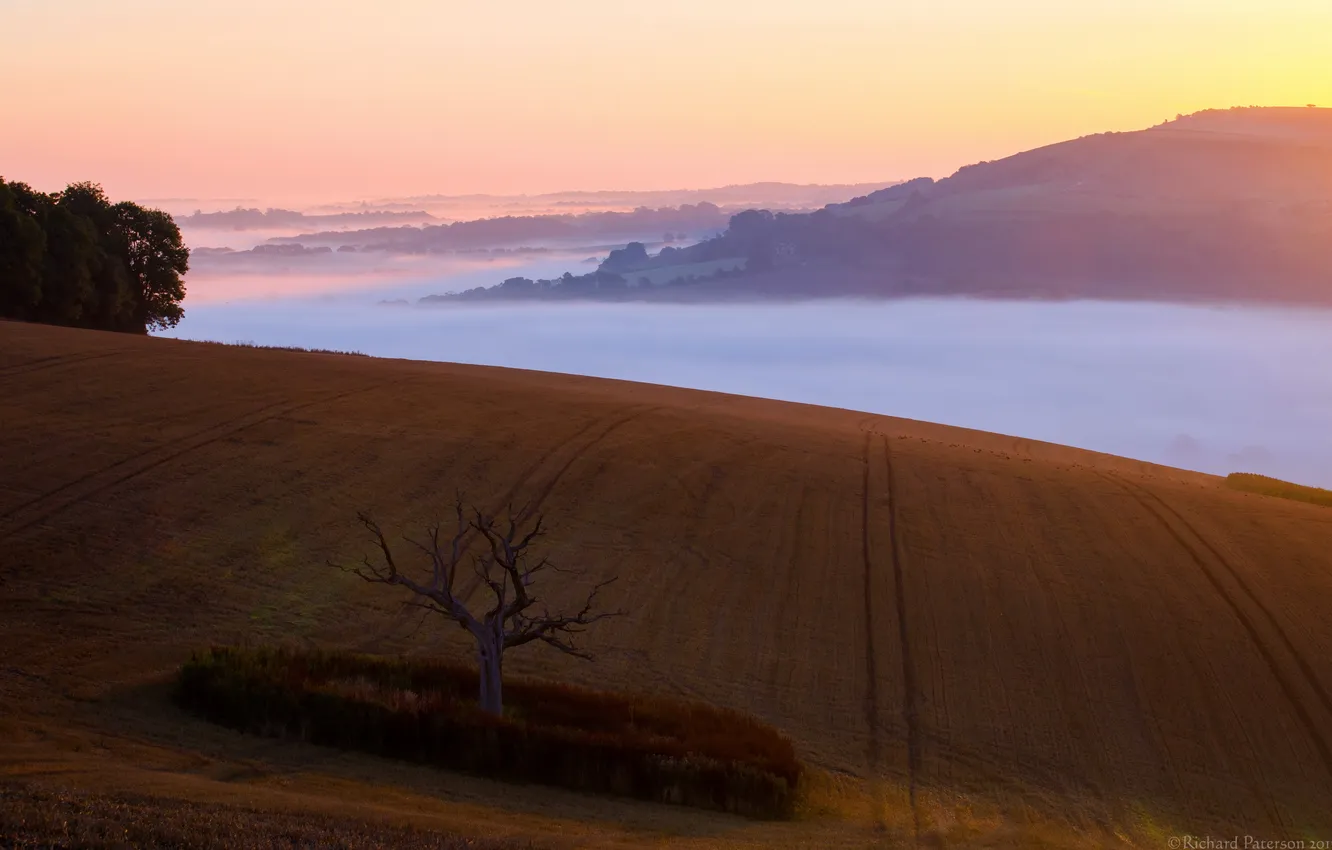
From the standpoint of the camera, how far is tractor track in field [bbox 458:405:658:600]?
25.1 metres

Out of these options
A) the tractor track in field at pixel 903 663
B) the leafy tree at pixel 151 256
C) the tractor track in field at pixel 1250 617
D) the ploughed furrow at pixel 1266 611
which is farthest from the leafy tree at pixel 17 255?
the ploughed furrow at pixel 1266 611

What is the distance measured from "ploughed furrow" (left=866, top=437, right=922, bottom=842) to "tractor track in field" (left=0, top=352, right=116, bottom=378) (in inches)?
1006

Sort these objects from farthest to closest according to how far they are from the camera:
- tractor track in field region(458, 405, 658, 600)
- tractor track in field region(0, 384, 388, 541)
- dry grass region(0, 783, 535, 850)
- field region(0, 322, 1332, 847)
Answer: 1. tractor track in field region(458, 405, 658, 600)
2. tractor track in field region(0, 384, 388, 541)
3. field region(0, 322, 1332, 847)
4. dry grass region(0, 783, 535, 850)

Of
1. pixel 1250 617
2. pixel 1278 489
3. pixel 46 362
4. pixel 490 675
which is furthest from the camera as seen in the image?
pixel 1278 489

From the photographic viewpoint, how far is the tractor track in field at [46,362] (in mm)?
34844

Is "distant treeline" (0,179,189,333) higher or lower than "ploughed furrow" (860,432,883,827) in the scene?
higher

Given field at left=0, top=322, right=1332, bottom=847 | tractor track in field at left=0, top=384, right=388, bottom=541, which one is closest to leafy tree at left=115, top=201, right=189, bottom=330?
field at left=0, top=322, right=1332, bottom=847

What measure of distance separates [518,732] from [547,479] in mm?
15211

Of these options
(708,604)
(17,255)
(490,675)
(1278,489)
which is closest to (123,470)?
(708,604)

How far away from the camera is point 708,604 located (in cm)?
2336

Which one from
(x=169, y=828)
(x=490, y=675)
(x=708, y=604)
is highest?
(x=169, y=828)

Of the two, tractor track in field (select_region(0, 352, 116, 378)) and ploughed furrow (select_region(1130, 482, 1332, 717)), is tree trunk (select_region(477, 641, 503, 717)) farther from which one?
tractor track in field (select_region(0, 352, 116, 378))

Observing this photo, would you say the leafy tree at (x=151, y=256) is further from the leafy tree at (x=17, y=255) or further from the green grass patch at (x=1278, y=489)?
the green grass patch at (x=1278, y=489)

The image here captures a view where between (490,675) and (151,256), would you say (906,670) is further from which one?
(151,256)
